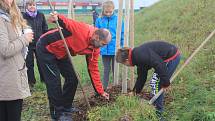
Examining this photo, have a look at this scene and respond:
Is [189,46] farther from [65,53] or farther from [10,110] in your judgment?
[10,110]

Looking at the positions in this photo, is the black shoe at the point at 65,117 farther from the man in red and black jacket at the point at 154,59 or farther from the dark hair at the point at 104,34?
the dark hair at the point at 104,34

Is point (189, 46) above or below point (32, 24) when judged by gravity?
below

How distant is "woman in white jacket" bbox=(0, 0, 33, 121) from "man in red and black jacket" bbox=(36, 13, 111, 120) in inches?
43.7

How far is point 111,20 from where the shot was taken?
6.71 meters

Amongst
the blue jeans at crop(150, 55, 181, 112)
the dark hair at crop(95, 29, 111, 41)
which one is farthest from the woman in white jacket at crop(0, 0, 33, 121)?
the blue jeans at crop(150, 55, 181, 112)

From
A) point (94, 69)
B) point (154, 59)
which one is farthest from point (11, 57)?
point (94, 69)

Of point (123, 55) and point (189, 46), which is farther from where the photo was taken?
point (189, 46)

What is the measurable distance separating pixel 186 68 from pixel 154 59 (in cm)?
256

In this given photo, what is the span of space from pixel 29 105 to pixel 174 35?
512 centimetres

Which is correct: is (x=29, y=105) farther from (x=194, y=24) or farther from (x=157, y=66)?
(x=194, y=24)

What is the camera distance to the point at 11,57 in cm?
348

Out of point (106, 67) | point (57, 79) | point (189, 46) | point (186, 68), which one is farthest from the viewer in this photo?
point (189, 46)

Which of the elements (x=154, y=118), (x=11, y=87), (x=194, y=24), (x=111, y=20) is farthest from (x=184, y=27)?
(x=11, y=87)

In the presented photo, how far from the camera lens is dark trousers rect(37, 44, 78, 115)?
518 cm
